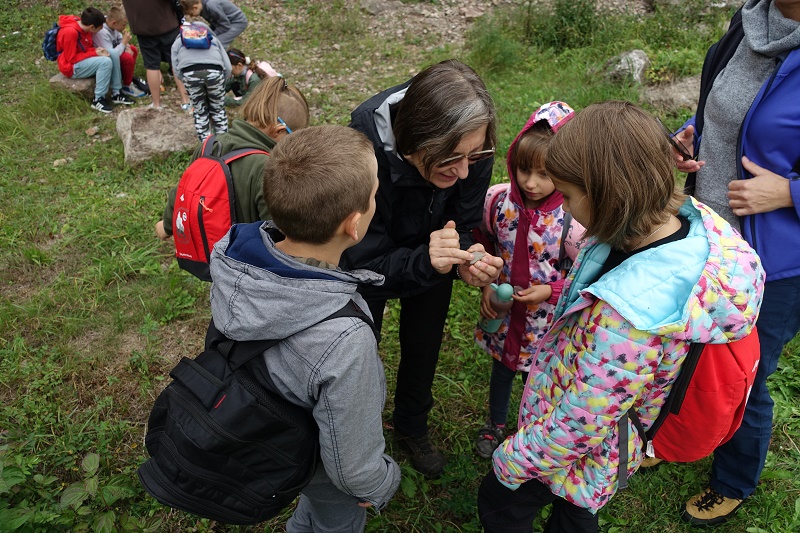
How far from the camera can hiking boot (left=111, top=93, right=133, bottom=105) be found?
7281 mm

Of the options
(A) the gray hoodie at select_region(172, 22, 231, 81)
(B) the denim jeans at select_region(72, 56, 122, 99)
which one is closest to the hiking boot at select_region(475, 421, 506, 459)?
(A) the gray hoodie at select_region(172, 22, 231, 81)

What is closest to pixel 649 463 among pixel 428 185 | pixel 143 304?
pixel 428 185

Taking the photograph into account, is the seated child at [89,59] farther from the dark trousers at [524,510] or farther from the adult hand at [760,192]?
the adult hand at [760,192]

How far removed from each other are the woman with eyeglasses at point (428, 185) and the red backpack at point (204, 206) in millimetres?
738

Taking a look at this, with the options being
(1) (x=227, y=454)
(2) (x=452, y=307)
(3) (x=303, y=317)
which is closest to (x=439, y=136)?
(3) (x=303, y=317)

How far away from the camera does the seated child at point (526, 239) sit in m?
2.24

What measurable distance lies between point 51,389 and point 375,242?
2331mm

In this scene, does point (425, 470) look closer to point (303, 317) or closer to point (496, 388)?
point (496, 388)

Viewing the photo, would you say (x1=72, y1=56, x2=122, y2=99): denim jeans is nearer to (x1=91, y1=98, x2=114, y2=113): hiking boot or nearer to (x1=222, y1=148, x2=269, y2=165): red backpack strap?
(x1=91, y1=98, x2=114, y2=113): hiking boot

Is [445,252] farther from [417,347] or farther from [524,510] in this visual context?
[524,510]

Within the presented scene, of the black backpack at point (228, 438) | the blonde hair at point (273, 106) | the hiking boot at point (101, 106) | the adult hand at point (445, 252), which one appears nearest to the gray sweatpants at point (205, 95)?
the hiking boot at point (101, 106)

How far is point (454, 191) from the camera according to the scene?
89.4 inches

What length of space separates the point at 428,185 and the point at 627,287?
91 cm

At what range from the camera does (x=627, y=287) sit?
1436 mm
